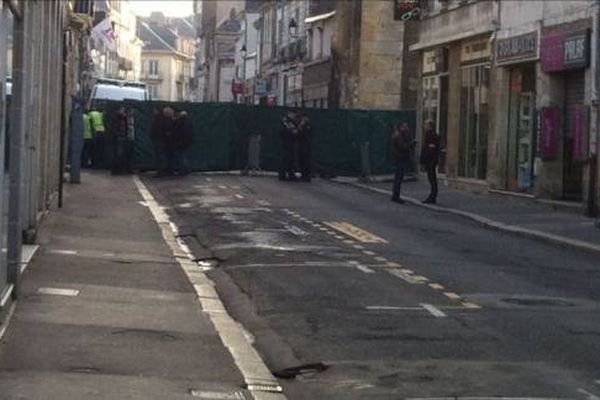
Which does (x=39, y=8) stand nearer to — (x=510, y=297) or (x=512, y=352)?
(x=510, y=297)

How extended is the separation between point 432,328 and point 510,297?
2571mm

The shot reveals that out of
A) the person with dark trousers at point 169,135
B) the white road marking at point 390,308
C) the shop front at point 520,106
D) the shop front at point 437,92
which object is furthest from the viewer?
the shop front at point 437,92

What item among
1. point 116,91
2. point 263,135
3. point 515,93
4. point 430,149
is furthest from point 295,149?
point 116,91

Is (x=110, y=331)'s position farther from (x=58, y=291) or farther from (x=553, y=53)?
(x=553, y=53)

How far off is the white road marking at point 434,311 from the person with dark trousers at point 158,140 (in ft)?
80.6

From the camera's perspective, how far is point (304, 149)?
38.8 m

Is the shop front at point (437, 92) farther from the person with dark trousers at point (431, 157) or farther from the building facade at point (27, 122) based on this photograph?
the building facade at point (27, 122)

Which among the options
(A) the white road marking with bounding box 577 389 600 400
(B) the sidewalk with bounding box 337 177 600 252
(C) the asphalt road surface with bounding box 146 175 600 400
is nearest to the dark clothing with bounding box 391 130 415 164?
(B) the sidewalk with bounding box 337 177 600 252

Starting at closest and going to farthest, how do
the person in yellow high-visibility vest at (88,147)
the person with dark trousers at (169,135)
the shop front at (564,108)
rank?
1. the shop front at (564,108)
2. the person with dark trousers at (169,135)
3. the person in yellow high-visibility vest at (88,147)

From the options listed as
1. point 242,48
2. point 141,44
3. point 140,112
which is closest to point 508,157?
point 140,112

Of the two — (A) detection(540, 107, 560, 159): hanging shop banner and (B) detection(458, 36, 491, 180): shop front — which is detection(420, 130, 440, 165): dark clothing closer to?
(A) detection(540, 107, 560, 159): hanging shop banner

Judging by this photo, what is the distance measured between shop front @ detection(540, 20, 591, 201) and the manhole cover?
15073 millimetres

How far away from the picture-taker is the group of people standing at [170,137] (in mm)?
38219

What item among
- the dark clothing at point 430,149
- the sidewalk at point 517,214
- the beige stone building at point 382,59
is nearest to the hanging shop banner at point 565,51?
the dark clothing at point 430,149
